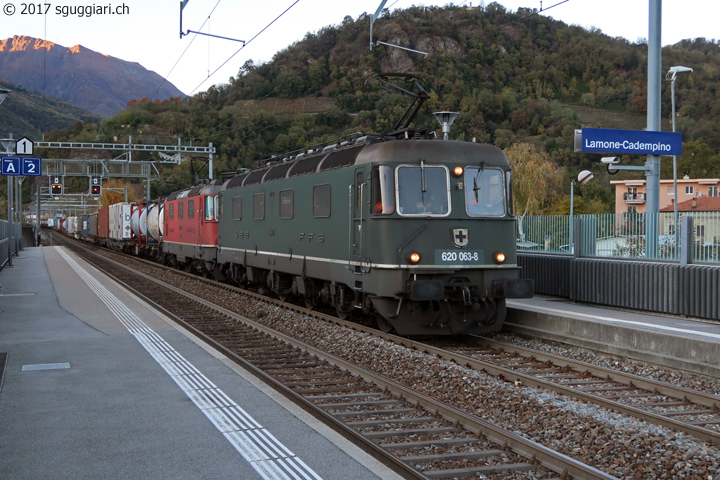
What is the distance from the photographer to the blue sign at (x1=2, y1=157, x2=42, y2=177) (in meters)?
24.0

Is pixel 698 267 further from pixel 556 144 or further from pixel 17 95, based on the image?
pixel 17 95

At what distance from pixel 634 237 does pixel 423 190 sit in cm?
556

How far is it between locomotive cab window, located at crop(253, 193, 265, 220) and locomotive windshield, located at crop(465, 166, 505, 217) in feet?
22.9

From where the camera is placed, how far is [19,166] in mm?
24312

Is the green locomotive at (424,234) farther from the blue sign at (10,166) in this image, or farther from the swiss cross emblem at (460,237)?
the blue sign at (10,166)

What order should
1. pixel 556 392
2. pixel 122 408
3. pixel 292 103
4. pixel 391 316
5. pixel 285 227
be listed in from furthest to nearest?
pixel 292 103 → pixel 285 227 → pixel 391 316 → pixel 556 392 → pixel 122 408

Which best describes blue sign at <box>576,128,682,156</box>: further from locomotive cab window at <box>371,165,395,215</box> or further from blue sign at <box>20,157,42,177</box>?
blue sign at <box>20,157,42,177</box>

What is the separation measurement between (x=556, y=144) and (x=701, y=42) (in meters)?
35.0

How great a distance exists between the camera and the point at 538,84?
4122 inches

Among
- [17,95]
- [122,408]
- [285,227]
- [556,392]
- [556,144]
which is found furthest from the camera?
[17,95]

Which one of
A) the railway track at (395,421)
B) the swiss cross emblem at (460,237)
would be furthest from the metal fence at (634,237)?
the railway track at (395,421)

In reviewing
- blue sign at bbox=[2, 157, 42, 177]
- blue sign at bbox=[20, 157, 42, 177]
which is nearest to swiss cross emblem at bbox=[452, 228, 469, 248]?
blue sign at bbox=[2, 157, 42, 177]

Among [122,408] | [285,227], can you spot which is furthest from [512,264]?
[122,408]

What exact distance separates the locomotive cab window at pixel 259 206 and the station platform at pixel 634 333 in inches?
258
